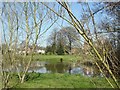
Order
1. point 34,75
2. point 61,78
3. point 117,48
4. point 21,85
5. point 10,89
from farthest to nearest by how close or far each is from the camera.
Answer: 1. point 34,75
2. point 61,78
3. point 21,85
4. point 10,89
5. point 117,48

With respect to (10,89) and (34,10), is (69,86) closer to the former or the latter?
(10,89)

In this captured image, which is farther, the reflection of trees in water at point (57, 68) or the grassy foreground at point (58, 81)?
the reflection of trees in water at point (57, 68)

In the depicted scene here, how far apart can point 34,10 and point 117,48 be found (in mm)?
3852

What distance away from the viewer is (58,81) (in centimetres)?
506

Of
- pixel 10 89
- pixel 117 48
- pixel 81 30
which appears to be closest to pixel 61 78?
pixel 10 89

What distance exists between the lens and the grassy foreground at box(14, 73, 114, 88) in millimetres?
4584

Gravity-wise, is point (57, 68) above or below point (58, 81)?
above

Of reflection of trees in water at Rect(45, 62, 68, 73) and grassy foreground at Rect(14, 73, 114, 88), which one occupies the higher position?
reflection of trees in water at Rect(45, 62, 68, 73)

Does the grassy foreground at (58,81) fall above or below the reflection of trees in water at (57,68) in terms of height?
below

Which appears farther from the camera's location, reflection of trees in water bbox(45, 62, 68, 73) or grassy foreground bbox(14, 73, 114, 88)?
reflection of trees in water bbox(45, 62, 68, 73)

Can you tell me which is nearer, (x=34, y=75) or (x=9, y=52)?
(x=9, y=52)

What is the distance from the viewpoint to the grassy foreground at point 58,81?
4584 millimetres

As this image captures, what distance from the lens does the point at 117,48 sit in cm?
132

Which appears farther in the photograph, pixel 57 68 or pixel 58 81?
pixel 57 68
